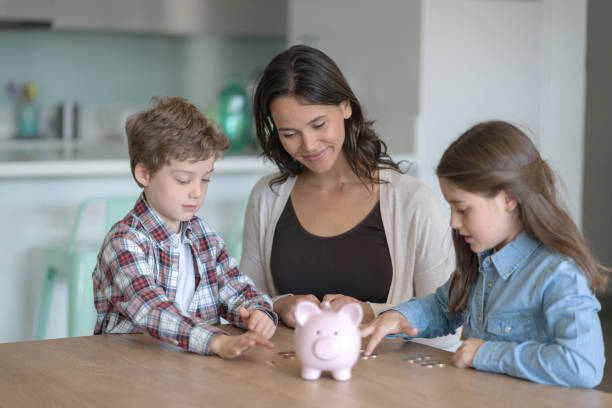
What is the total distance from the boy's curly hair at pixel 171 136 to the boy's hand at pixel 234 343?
0.37m

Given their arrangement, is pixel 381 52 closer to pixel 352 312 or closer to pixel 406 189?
pixel 406 189

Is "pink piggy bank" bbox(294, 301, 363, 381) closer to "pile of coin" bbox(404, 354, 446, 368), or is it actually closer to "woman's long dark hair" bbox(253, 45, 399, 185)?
"pile of coin" bbox(404, 354, 446, 368)

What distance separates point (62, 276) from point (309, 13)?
6.35ft

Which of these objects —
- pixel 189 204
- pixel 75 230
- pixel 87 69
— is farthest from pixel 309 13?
pixel 189 204

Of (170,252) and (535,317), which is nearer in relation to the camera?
(535,317)

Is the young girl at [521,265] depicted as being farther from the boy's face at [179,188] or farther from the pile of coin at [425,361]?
the boy's face at [179,188]

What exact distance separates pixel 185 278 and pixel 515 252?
67cm

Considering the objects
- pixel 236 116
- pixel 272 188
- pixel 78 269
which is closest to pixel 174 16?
pixel 236 116

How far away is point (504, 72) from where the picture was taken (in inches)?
147

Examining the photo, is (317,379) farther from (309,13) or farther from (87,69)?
(87,69)

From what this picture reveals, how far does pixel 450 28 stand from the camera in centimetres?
357

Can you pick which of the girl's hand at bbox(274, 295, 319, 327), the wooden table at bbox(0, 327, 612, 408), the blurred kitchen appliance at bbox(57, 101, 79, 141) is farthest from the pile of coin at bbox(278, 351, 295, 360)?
the blurred kitchen appliance at bbox(57, 101, 79, 141)

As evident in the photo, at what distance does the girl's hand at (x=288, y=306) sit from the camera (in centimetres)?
168

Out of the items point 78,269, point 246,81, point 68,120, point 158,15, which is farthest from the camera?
point 246,81
